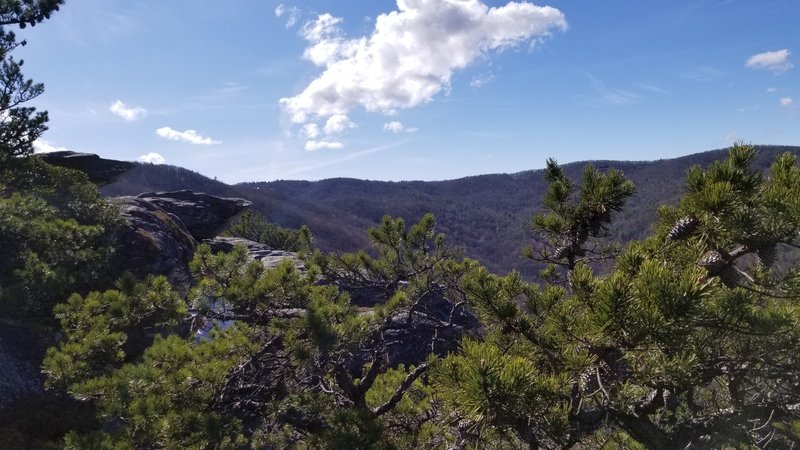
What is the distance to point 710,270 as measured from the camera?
2.16m

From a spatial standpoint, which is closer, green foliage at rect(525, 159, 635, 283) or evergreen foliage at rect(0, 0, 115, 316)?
green foliage at rect(525, 159, 635, 283)

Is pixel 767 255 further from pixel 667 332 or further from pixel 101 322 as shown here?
pixel 101 322

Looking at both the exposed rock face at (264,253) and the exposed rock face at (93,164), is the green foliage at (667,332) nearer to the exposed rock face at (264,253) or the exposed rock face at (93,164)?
the exposed rock face at (264,253)

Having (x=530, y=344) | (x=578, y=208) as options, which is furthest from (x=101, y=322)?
(x=578, y=208)

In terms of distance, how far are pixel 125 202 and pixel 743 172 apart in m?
15.7

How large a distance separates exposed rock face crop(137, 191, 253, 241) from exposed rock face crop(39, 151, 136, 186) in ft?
4.53

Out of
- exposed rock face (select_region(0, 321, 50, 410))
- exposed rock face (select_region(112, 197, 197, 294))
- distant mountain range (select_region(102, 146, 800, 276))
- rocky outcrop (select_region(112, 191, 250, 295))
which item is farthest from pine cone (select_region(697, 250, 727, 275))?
distant mountain range (select_region(102, 146, 800, 276))

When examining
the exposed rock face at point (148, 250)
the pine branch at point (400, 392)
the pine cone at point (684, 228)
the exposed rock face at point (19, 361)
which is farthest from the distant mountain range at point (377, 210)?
the pine cone at point (684, 228)

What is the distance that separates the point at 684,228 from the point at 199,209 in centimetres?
2082

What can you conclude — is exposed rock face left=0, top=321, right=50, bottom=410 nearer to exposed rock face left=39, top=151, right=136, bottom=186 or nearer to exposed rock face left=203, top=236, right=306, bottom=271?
exposed rock face left=203, top=236, right=306, bottom=271

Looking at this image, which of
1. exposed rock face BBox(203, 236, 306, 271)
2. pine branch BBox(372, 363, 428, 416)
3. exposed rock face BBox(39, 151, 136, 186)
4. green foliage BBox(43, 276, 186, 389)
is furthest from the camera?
exposed rock face BBox(39, 151, 136, 186)

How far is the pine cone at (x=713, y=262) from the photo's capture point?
2131mm

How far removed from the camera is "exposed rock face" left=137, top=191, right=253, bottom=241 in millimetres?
19312

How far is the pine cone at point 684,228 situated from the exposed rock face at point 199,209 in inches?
759
